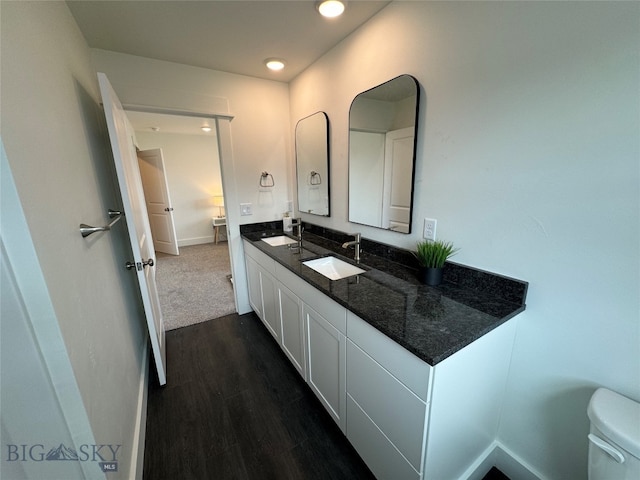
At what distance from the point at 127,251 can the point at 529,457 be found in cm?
278

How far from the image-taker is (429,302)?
1132mm

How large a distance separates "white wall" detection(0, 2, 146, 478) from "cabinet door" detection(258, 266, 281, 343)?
0.93 m

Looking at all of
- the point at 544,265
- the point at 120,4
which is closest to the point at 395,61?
the point at 544,265

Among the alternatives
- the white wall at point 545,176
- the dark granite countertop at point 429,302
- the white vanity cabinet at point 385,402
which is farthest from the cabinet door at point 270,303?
the white wall at point 545,176

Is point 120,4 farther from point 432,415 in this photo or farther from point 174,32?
point 432,415

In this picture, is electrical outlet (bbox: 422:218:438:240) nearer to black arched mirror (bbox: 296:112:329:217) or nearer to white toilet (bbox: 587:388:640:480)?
white toilet (bbox: 587:388:640:480)

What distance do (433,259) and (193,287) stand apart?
3170 mm

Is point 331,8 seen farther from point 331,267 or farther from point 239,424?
point 239,424

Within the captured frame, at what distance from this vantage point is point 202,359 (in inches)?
80.3

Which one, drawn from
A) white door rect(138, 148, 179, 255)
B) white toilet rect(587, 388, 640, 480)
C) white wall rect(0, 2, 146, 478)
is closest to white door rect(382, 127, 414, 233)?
white toilet rect(587, 388, 640, 480)

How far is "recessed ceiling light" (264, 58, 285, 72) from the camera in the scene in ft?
6.60

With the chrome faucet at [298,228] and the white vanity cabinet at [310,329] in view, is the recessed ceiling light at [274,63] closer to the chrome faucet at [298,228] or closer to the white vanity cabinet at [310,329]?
the chrome faucet at [298,228]

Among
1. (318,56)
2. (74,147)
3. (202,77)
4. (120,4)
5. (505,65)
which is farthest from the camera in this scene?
(202,77)

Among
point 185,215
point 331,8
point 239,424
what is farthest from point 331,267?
point 185,215
